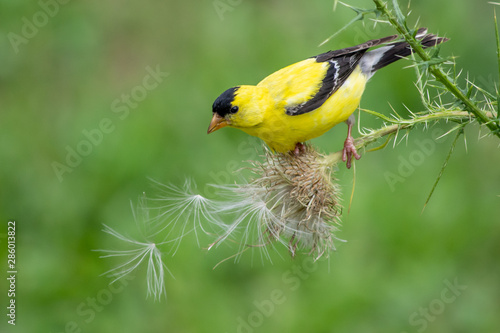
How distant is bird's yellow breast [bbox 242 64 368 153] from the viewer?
2.28m

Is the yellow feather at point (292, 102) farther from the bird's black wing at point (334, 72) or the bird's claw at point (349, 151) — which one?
the bird's claw at point (349, 151)

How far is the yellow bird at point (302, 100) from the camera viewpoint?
7.51 feet

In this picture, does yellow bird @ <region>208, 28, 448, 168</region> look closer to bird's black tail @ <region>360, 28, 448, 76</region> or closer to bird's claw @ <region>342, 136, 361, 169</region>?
bird's black tail @ <region>360, 28, 448, 76</region>

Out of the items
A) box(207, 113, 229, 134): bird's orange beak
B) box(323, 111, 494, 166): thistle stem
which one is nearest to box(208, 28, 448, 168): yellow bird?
box(207, 113, 229, 134): bird's orange beak

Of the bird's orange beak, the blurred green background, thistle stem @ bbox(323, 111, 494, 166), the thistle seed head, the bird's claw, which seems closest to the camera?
thistle stem @ bbox(323, 111, 494, 166)

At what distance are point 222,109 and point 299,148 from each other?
372 millimetres

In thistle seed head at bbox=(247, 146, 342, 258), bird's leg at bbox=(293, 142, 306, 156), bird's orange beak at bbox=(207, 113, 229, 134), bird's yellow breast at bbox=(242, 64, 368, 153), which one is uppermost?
bird's orange beak at bbox=(207, 113, 229, 134)

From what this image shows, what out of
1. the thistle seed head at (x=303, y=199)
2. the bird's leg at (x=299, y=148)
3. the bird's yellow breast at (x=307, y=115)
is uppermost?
the bird's yellow breast at (x=307, y=115)

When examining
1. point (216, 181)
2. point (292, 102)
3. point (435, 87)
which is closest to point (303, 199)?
point (292, 102)

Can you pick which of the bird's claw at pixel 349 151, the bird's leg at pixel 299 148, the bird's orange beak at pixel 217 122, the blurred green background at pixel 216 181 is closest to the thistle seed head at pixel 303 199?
the bird's leg at pixel 299 148

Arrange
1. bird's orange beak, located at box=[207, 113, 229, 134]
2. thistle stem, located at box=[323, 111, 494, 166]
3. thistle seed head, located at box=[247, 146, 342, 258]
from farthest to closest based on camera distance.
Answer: bird's orange beak, located at box=[207, 113, 229, 134]
thistle seed head, located at box=[247, 146, 342, 258]
thistle stem, located at box=[323, 111, 494, 166]

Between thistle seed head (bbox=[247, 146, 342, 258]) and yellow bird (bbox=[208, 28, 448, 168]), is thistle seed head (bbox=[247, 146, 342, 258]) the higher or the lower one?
the lower one

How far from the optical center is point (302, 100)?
231 centimetres

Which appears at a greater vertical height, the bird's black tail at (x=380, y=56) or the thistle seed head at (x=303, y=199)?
the bird's black tail at (x=380, y=56)
